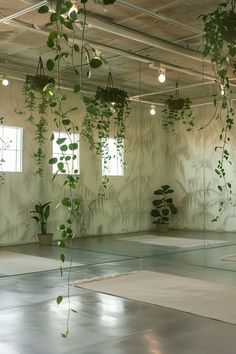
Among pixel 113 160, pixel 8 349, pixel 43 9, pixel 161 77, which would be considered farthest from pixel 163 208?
pixel 43 9

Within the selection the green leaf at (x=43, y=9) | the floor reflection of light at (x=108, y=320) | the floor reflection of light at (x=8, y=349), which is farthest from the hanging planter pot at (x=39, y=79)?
the green leaf at (x=43, y=9)

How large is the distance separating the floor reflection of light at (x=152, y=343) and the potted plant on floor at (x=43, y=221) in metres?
4.38

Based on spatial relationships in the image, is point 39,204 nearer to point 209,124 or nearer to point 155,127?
point 155,127

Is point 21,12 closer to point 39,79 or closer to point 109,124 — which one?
point 39,79

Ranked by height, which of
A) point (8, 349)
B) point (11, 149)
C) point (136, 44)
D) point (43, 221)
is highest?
point (136, 44)

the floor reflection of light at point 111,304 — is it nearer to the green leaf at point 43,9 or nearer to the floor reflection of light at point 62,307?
the floor reflection of light at point 62,307

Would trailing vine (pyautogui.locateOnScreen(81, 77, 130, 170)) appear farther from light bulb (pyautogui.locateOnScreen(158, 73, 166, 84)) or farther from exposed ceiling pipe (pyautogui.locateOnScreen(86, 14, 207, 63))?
exposed ceiling pipe (pyautogui.locateOnScreen(86, 14, 207, 63))

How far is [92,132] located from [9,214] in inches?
81.3

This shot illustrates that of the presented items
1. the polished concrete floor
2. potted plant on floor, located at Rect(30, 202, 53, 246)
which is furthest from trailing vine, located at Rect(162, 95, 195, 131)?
potted plant on floor, located at Rect(30, 202, 53, 246)

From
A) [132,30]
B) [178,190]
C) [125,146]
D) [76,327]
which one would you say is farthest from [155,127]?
[76,327]

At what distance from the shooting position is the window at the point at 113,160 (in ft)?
21.1

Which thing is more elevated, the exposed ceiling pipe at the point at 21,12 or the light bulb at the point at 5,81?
the exposed ceiling pipe at the point at 21,12

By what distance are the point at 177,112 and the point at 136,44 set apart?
1093 mm

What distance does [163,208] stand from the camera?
6234 millimetres
